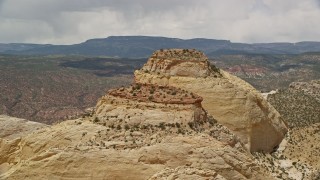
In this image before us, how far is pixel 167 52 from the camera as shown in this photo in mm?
47281

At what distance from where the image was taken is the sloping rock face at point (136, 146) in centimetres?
2794

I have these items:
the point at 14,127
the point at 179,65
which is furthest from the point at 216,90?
the point at 14,127

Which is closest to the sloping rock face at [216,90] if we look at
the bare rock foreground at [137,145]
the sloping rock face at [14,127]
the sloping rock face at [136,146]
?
the bare rock foreground at [137,145]

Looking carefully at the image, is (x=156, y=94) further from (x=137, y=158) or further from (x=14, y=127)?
(x=14, y=127)

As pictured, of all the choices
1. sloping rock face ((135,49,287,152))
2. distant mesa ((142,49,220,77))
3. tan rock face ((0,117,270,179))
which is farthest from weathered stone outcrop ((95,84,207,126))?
distant mesa ((142,49,220,77))

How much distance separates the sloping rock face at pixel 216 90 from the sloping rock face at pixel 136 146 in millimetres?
8673

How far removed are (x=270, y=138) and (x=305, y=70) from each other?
15515cm

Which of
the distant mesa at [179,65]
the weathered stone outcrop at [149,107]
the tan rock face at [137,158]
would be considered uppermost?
the distant mesa at [179,65]

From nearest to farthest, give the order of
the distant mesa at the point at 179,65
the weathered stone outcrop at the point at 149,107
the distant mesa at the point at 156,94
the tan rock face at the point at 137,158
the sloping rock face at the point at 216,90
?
the tan rock face at the point at 137,158 < the weathered stone outcrop at the point at 149,107 < the distant mesa at the point at 156,94 < the sloping rock face at the point at 216,90 < the distant mesa at the point at 179,65

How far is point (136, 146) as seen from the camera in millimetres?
28938

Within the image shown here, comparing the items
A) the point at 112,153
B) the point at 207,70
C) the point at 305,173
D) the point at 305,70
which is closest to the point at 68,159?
the point at 112,153

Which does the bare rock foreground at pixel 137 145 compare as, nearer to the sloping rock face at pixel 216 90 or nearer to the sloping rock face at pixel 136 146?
the sloping rock face at pixel 136 146

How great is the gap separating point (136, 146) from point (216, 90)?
16447mm

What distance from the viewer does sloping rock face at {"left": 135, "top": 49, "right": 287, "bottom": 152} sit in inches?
1726
